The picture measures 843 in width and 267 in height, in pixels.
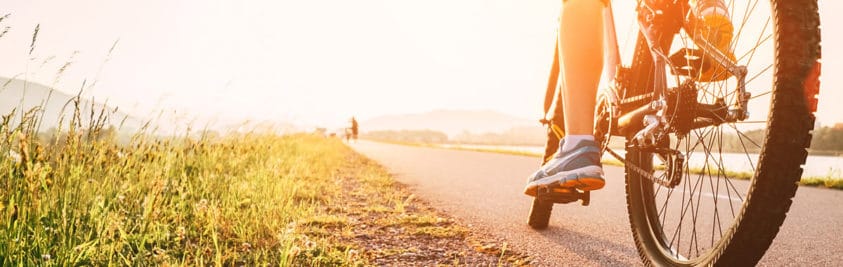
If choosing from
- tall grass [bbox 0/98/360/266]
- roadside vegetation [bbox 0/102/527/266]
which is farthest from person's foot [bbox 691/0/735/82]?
tall grass [bbox 0/98/360/266]

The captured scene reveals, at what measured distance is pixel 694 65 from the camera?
1.90 meters

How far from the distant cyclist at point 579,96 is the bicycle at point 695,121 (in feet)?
0.20

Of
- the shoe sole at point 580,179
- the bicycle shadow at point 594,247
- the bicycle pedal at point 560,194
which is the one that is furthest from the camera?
the bicycle shadow at point 594,247

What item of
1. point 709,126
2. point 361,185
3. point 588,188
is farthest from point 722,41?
point 361,185

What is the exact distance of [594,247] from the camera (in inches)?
105

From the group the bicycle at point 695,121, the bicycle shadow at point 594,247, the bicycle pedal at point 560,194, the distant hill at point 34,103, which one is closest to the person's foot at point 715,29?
the bicycle at point 695,121

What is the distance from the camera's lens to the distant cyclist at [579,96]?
208 cm

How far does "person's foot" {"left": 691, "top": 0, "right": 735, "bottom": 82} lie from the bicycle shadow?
0.92 m

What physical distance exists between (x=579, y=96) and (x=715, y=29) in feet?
1.85

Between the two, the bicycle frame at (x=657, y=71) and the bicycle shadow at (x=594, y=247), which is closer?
the bicycle frame at (x=657, y=71)

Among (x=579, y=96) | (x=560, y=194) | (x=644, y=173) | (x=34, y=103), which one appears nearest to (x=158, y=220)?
(x=34, y=103)

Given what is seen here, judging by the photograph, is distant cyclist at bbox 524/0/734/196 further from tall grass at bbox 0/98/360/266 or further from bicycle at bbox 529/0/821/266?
tall grass at bbox 0/98/360/266

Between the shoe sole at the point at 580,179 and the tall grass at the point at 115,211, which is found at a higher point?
the shoe sole at the point at 580,179

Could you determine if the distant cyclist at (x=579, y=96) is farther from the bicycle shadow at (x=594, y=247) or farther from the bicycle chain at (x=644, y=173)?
the bicycle shadow at (x=594, y=247)
